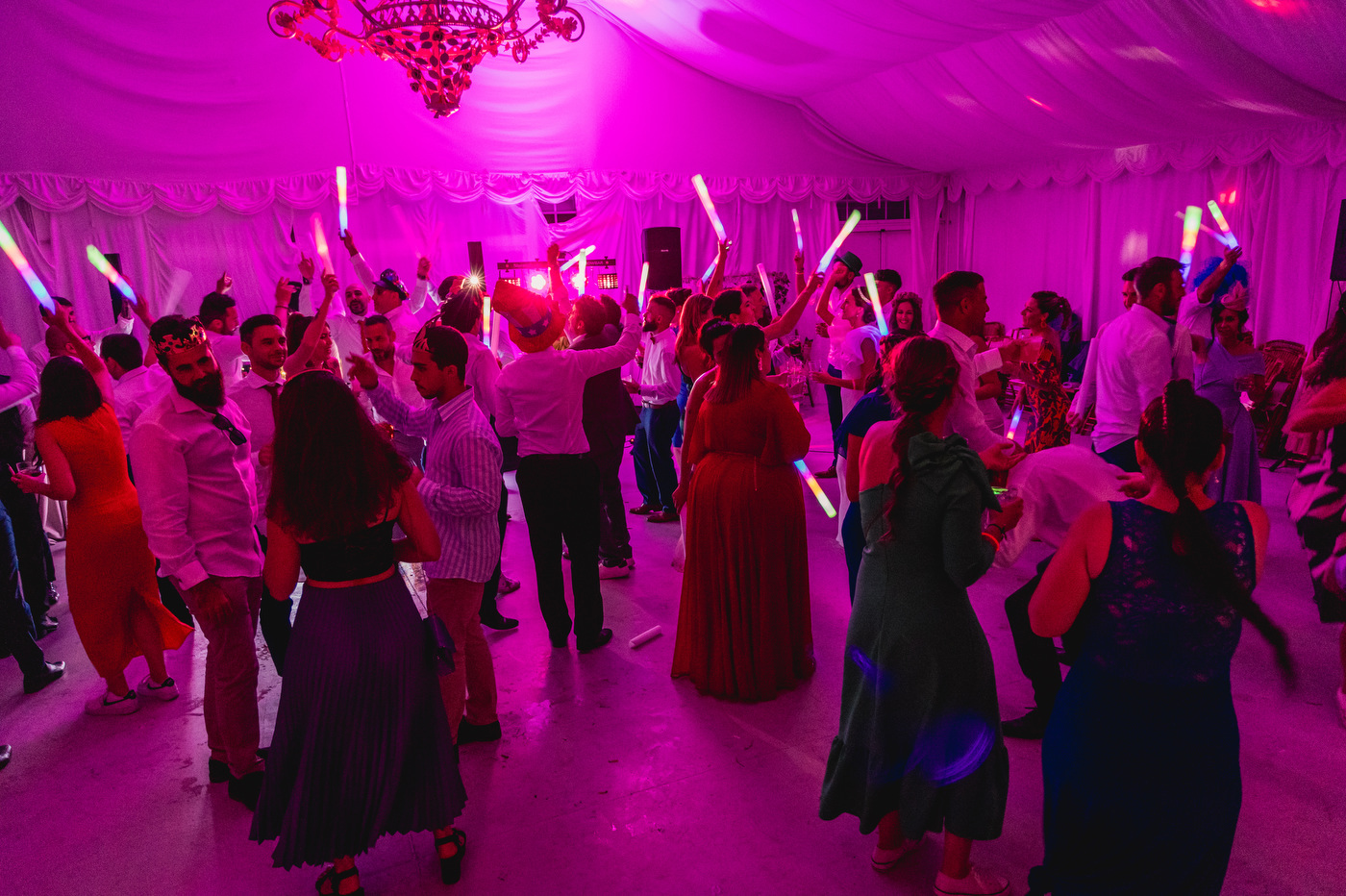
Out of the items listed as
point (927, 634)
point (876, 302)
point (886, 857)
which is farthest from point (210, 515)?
point (876, 302)

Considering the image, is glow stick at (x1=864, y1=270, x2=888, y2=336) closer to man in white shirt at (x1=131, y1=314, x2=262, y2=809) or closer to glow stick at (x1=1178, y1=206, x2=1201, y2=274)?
man in white shirt at (x1=131, y1=314, x2=262, y2=809)

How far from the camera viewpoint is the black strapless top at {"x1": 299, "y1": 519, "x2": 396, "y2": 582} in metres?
2.22

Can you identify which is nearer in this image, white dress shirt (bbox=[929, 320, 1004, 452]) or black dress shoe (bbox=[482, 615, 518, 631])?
white dress shirt (bbox=[929, 320, 1004, 452])

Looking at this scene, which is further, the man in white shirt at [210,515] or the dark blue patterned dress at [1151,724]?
the man in white shirt at [210,515]

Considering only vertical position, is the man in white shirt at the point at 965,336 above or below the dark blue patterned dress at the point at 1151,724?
above

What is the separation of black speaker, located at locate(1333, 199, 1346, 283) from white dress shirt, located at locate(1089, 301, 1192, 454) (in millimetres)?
3847

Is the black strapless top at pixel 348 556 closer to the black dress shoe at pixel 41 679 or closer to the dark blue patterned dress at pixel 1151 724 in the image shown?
the dark blue patterned dress at pixel 1151 724

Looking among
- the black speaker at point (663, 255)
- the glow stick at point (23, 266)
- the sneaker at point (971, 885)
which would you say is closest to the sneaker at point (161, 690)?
the glow stick at point (23, 266)

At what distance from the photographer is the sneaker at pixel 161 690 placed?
3.70 metres

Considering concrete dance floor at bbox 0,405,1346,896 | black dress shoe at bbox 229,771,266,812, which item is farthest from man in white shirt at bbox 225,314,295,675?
black dress shoe at bbox 229,771,266,812

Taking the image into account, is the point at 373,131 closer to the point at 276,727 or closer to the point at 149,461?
the point at 149,461

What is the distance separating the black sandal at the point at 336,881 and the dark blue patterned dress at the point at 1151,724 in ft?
6.41

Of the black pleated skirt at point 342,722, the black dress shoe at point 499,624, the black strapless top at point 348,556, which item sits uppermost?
the black strapless top at point 348,556

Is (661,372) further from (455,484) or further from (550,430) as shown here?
(455,484)
